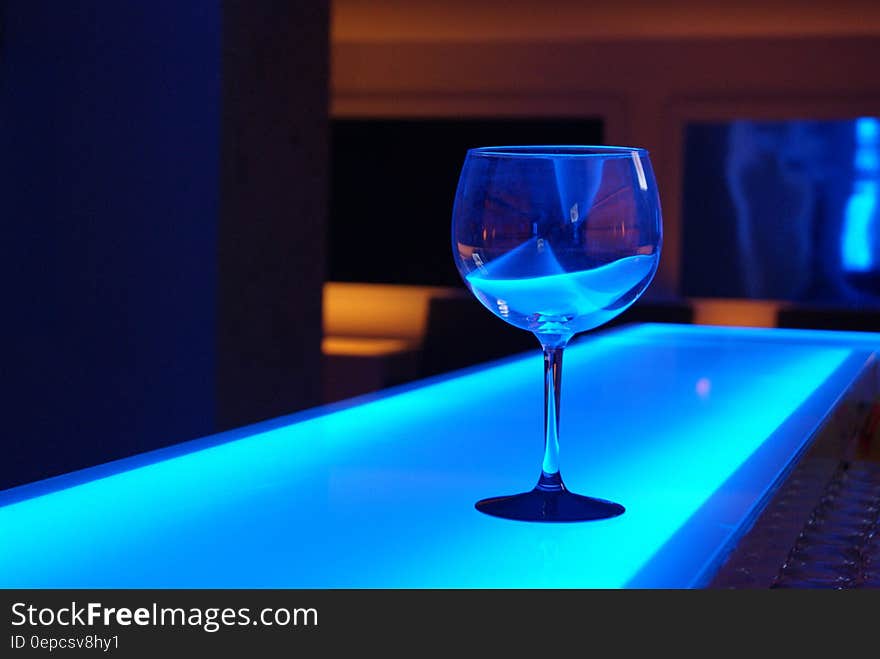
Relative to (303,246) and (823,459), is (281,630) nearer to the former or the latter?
(823,459)

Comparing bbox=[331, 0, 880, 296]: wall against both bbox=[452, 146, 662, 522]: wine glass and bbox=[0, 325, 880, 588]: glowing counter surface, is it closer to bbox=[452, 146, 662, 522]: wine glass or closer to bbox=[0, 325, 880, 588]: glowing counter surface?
bbox=[0, 325, 880, 588]: glowing counter surface

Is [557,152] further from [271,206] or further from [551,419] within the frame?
[271,206]

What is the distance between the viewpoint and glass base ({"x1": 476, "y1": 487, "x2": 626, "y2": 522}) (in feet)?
2.13

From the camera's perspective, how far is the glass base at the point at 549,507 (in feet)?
2.13

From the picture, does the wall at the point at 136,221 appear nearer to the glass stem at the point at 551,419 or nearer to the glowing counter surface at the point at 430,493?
the glowing counter surface at the point at 430,493

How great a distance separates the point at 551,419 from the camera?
0.66m

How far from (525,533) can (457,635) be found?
16 cm

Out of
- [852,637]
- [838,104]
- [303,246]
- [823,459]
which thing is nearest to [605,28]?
[838,104]

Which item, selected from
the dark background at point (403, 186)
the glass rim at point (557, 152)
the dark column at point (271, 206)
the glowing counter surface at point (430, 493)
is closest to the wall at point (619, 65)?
the dark background at point (403, 186)

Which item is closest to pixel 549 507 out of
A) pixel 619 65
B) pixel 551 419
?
pixel 551 419

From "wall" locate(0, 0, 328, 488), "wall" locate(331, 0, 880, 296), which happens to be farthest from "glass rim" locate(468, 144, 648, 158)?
"wall" locate(331, 0, 880, 296)

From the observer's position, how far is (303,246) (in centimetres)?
312

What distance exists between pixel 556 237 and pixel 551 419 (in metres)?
0.10

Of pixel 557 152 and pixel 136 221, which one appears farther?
pixel 136 221
